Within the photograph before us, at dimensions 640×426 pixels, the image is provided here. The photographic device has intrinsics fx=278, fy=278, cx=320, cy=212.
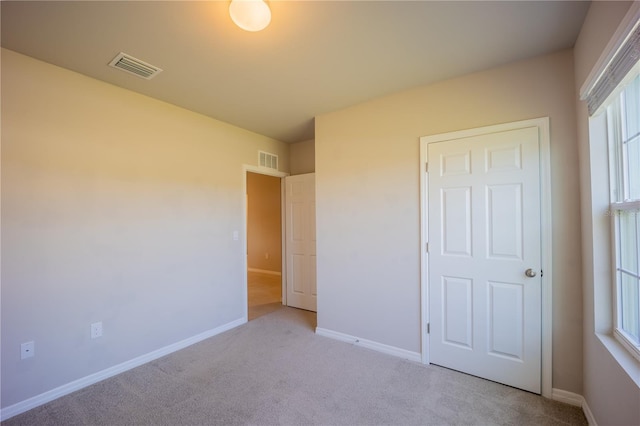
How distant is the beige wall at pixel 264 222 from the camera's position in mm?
6652

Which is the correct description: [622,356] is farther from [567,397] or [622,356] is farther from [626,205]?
[567,397]

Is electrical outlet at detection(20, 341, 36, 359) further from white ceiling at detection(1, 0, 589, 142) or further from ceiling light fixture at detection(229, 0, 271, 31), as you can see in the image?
ceiling light fixture at detection(229, 0, 271, 31)

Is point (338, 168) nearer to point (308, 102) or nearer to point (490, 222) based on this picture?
point (308, 102)

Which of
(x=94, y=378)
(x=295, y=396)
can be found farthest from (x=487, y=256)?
(x=94, y=378)

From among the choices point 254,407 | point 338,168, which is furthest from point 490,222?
point 254,407

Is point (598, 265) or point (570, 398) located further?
point (570, 398)

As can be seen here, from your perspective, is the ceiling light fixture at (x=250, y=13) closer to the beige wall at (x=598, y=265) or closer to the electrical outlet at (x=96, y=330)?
the beige wall at (x=598, y=265)

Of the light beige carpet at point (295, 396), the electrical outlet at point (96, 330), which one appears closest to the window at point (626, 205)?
the light beige carpet at point (295, 396)

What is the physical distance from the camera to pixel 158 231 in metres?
2.74

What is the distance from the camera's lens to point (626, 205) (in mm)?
1405

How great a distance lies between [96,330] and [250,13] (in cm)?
265

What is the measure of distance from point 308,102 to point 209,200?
1576 mm

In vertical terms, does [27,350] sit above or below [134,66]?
below

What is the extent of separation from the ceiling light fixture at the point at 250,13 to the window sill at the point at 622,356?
246 centimetres
